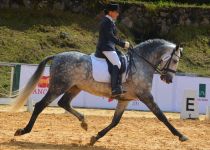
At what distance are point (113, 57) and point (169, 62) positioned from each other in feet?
4.47

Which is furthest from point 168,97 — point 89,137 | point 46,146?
point 46,146

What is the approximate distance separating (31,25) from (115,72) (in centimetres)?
3096

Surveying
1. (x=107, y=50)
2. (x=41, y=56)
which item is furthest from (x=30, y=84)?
(x=41, y=56)

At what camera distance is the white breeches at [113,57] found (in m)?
11.1

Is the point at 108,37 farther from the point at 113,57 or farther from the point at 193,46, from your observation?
the point at 193,46

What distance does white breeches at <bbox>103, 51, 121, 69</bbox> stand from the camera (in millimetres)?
11117

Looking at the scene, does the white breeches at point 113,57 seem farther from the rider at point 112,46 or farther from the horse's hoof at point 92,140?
the horse's hoof at point 92,140

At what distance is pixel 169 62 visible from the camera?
1171cm

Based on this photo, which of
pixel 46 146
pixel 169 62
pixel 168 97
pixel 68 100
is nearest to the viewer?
pixel 46 146

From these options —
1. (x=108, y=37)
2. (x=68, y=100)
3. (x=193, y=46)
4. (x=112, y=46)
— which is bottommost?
(x=68, y=100)

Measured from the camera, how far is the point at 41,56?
36406 millimetres

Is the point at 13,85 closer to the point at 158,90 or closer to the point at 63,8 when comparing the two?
the point at 158,90

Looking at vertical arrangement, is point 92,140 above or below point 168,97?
below

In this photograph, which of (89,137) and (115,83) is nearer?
(115,83)
